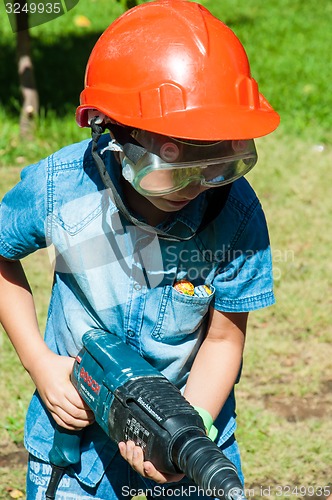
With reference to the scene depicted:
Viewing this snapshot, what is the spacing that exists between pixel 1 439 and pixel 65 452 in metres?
1.39

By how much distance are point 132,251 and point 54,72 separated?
19.0 ft

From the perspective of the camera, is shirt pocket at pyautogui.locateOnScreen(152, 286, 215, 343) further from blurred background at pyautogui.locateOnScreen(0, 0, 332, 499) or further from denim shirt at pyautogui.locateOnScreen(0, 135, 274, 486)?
blurred background at pyautogui.locateOnScreen(0, 0, 332, 499)

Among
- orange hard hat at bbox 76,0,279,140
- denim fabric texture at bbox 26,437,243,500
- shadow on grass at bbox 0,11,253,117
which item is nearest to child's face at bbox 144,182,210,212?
orange hard hat at bbox 76,0,279,140

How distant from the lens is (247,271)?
230cm

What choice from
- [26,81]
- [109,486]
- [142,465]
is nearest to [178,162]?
[142,465]

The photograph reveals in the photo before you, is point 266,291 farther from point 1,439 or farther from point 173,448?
point 1,439

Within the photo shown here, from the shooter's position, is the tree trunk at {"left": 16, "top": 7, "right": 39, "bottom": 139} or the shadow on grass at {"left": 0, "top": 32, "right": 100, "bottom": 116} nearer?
the tree trunk at {"left": 16, "top": 7, "right": 39, "bottom": 139}

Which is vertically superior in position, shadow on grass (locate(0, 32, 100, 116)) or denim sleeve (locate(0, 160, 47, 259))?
denim sleeve (locate(0, 160, 47, 259))

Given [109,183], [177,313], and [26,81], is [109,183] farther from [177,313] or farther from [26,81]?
[26,81]

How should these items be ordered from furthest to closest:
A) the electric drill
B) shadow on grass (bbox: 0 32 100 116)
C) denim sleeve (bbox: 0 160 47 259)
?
1. shadow on grass (bbox: 0 32 100 116)
2. denim sleeve (bbox: 0 160 47 259)
3. the electric drill

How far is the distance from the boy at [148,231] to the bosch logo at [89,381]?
0.35ft

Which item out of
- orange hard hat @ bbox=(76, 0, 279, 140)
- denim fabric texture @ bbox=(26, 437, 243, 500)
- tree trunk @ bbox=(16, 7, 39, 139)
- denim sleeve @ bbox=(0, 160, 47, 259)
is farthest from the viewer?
tree trunk @ bbox=(16, 7, 39, 139)

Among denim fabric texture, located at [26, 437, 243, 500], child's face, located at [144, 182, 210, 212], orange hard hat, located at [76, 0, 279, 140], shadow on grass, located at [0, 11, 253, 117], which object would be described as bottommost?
shadow on grass, located at [0, 11, 253, 117]

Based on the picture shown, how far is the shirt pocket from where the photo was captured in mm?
2266
